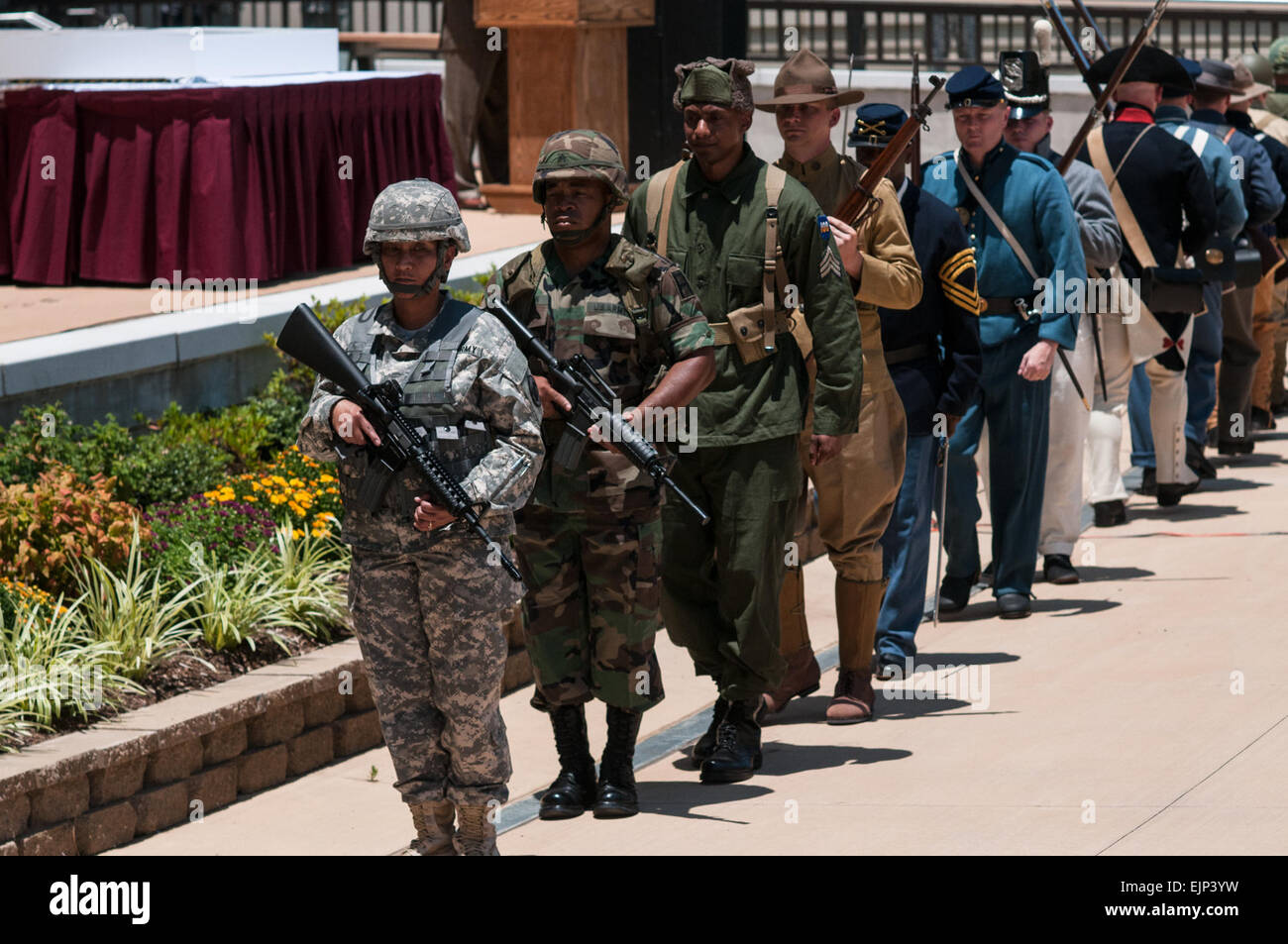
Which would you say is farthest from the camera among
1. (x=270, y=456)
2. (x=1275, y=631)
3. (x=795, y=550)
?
(x=270, y=456)

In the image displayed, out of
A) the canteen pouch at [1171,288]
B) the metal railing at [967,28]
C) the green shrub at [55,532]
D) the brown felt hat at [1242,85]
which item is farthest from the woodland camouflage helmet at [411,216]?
the metal railing at [967,28]

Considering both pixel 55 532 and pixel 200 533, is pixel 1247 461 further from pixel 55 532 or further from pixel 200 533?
pixel 55 532

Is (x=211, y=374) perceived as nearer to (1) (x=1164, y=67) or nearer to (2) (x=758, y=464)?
(2) (x=758, y=464)

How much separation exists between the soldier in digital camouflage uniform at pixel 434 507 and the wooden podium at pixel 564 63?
8.28 meters

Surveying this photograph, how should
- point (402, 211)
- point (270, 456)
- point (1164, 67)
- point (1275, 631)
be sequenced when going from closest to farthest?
point (402, 211) < point (1275, 631) < point (270, 456) < point (1164, 67)

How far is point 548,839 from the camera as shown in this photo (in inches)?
224

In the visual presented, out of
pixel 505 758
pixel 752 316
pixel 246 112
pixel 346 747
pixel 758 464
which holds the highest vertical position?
pixel 246 112

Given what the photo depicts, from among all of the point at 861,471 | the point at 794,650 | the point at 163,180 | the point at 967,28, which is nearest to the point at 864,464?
the point at 861,471

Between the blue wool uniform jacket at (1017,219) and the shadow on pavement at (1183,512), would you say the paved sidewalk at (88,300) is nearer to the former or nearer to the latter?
the blue wool uniform jacket at (1017,219)

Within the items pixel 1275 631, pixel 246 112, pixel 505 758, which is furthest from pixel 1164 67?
pixel 505 758

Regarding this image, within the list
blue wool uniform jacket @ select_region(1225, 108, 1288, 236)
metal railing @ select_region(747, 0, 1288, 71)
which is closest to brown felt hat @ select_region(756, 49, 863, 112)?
blue wool uniform jacket @ select_region(1225, 108, 1288, 236)

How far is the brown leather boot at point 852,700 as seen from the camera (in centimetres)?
693

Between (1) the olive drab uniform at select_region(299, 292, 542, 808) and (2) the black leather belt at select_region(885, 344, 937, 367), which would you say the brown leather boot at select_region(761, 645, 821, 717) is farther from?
(1) the olive drab uniform at select_region(299, 292, 542, 808)

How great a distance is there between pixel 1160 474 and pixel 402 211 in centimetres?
655
